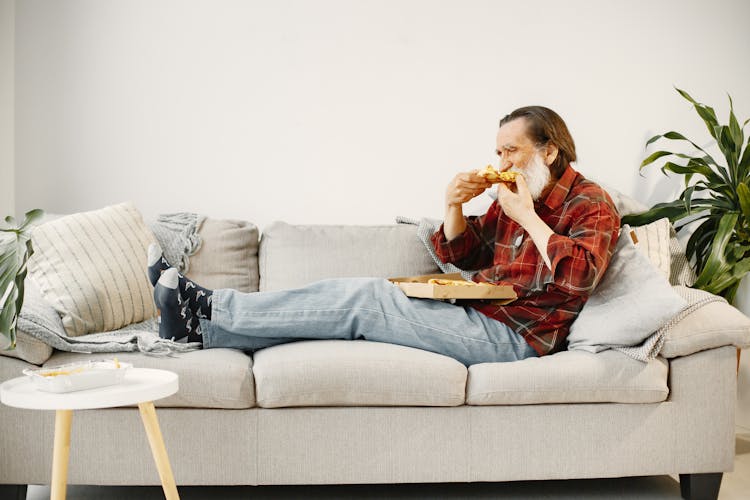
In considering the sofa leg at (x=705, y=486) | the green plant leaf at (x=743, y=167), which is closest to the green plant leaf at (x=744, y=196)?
the green plant leaf at (x=743, y=167)

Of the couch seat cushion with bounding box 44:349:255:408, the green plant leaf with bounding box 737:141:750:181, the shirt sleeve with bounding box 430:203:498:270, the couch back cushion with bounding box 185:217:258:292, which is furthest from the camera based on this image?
the green plant leaf with bounding box 737:141:750:181

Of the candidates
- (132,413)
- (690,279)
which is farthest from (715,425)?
(132,413)

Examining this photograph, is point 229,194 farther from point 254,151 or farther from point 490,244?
point 490,244

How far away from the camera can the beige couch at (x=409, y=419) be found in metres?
1.96

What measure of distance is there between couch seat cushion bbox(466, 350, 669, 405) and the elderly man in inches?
5.9

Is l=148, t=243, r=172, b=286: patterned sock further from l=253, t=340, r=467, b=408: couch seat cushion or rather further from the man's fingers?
the man's fingers

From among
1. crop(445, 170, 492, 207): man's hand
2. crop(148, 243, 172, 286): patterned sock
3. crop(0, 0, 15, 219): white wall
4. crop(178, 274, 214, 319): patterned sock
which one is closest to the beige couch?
crop(178, 274, 214, 319): patterned sock

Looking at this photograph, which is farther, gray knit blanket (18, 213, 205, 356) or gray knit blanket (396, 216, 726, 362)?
gray knit blanket (396, 216, 726, 362)

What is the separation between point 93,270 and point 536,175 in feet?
4.79

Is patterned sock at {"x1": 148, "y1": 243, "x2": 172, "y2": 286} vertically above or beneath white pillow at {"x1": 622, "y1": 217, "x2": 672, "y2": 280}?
beneath

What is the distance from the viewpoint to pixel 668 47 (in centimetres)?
323

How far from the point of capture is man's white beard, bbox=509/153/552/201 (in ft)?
7.85

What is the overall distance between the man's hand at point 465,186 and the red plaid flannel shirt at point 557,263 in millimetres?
180

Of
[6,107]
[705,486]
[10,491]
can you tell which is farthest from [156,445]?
[6,107]
